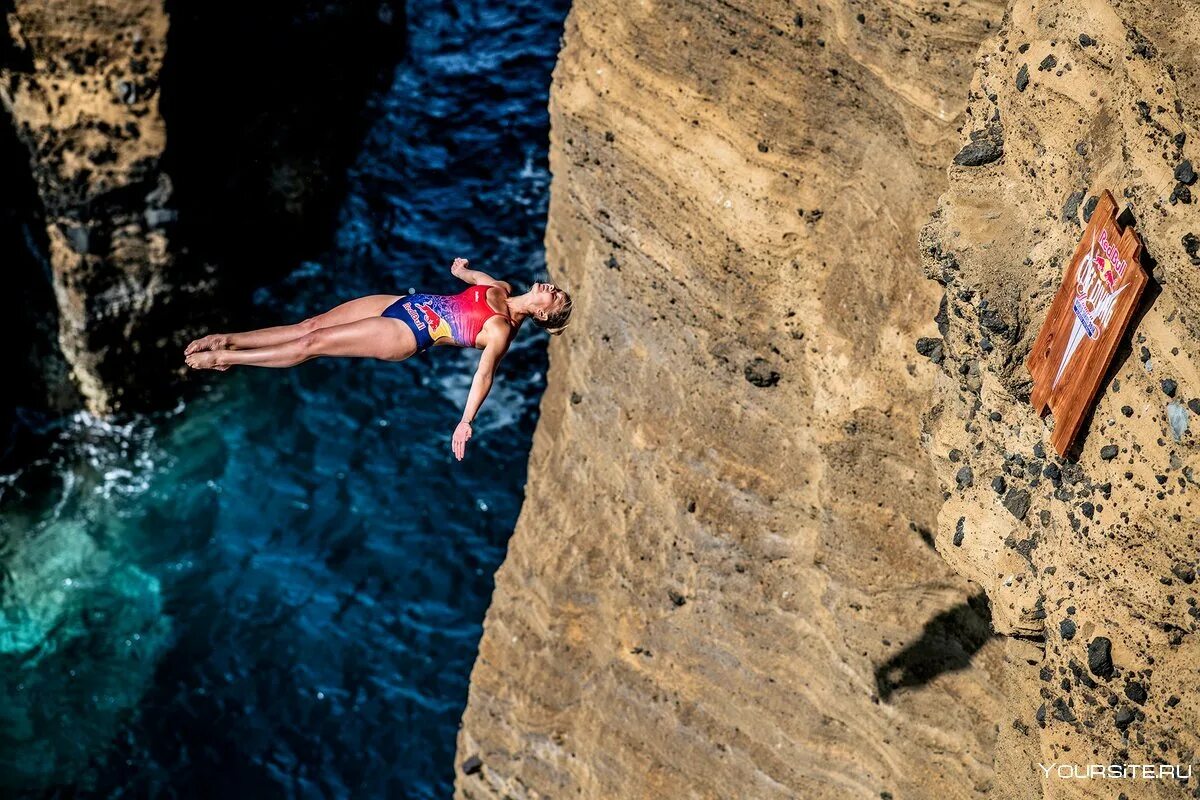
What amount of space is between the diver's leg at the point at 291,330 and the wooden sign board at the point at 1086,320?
555cm

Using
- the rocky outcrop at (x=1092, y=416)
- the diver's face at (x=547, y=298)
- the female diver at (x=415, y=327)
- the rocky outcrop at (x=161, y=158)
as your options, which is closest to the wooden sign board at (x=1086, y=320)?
the rocky outcrop at (x=1092, y=416)

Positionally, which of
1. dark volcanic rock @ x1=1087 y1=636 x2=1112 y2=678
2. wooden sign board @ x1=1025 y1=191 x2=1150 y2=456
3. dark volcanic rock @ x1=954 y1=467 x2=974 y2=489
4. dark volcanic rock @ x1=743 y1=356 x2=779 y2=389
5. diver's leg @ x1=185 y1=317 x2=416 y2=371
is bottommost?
diver's leg @ x1=185 y1=317 x2=416 y2=371

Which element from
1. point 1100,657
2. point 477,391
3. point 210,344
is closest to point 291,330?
point 210,344

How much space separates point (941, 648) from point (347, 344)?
198 inches

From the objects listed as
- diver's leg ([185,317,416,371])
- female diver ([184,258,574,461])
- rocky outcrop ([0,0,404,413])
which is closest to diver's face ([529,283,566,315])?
female diver ([184,258,574,461])

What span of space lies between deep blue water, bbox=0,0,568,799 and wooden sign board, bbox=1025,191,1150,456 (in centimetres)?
1202

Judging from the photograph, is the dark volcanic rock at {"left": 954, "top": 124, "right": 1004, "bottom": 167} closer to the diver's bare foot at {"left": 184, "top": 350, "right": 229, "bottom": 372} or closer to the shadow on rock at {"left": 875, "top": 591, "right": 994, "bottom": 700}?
the shadow on rock at {"left": 875, "top": 591, "right": 994, "bottom": 700}

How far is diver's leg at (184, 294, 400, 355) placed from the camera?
31.7 ft

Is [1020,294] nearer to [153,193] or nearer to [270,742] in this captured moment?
[270,742]

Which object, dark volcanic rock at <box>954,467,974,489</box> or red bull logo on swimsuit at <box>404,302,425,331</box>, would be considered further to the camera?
red bull logo on swimsuit at <box>404,302,425,331</box>

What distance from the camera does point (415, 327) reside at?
10289 mm

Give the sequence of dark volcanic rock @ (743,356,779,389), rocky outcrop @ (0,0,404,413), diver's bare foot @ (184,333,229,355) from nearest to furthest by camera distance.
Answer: diver's bare foot @ (184,333,229,355)
dark volcanic rock @ (743,356,779,389)
rocky outcrop @ (0,0,404,413)

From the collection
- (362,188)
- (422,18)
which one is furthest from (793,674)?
(422,18)

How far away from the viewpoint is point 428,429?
19.8m
